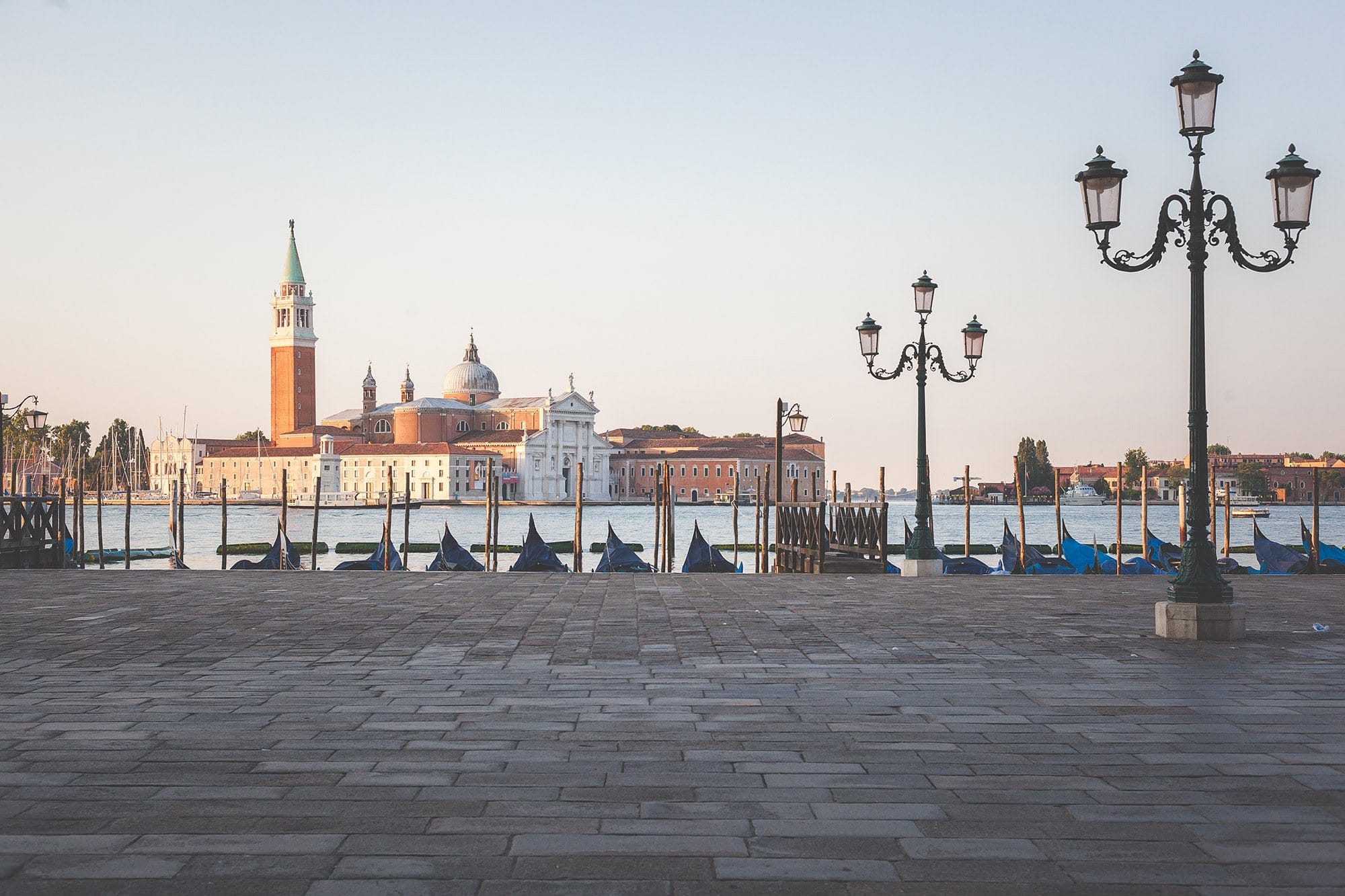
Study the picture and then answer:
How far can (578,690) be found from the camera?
17.9 ft

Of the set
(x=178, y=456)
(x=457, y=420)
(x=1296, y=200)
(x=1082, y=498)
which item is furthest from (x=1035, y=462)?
(x=1296, y=200)

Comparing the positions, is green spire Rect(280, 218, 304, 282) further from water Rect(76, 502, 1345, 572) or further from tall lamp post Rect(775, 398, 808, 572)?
tall lamp post Rect(775, 398, 808, 572)

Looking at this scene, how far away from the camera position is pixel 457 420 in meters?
110

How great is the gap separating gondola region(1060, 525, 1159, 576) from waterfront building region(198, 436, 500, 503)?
77.3 metres

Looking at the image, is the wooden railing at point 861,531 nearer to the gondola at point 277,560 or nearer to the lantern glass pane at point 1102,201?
the lantern glass pane at point 1102,201

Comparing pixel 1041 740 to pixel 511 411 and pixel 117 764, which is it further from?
pixel 511 411

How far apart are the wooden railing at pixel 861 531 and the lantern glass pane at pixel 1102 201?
7182 millimetres

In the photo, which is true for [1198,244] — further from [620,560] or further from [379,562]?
[379,562]

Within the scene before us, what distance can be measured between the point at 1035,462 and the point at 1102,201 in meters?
99.0

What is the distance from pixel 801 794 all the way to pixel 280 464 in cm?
10511

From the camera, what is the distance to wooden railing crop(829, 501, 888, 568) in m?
15.6

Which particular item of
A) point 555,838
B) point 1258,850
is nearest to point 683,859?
point 555,838

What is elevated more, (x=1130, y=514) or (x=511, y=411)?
(x=511, y=411)

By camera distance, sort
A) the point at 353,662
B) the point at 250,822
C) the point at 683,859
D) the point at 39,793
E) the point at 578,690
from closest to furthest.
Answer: the point at 683,859
the point at 250,822
the point at 39,793
the point at 578,690
the point at 353,662
